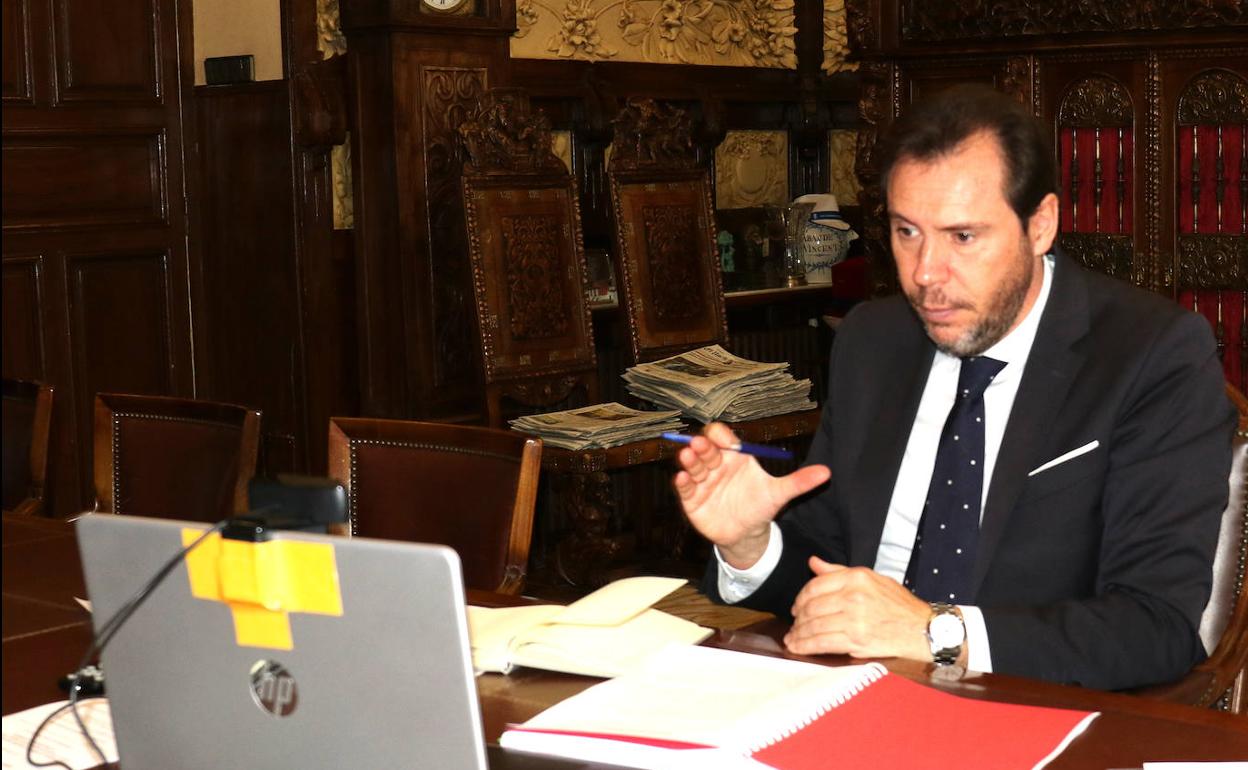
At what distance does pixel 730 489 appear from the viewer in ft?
6.38

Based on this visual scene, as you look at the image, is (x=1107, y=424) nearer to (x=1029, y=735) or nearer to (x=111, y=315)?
(x=1029, y=735)

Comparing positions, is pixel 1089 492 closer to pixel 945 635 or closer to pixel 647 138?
pixel 945 635

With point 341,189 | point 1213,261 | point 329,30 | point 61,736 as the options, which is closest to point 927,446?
point 61,736

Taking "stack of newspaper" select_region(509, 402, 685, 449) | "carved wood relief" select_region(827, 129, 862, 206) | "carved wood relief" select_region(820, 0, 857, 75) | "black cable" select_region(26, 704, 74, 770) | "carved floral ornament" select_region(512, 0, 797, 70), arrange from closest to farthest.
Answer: "black cable" select_region(26, 704, 74, 770) < "stack of newspaper" select_region(509, 402, 685, 449) < "carved floral ornament" select_region(512, 0, 797, 70) < "carved wood relief" select_region(820, 0, 857, 75) < "carved wood relief" select_region(827, 129, 862, 206)

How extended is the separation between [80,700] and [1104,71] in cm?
372

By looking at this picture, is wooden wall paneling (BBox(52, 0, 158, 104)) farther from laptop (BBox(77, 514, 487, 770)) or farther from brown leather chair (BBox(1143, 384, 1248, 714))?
laptop (BBox(77, 514, 487, 770))

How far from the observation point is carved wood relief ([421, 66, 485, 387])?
4.71 metres

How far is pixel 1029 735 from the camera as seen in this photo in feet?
4.40

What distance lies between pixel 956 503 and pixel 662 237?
2825mm

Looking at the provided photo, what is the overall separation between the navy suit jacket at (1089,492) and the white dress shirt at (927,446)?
0.02 meters

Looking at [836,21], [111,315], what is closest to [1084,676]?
[111,315]

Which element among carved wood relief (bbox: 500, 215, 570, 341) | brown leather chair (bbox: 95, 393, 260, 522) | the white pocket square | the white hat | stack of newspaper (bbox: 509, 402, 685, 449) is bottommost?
stack of newspaper (bbox: 509, 402, 685, 449)

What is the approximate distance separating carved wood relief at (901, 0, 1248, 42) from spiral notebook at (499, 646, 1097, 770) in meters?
3.36

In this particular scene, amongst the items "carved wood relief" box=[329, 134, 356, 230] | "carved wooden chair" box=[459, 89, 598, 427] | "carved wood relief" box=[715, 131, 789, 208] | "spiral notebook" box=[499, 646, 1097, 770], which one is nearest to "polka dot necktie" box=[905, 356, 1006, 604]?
"spiral notebook" box=[499, 646, 1097, 770]
